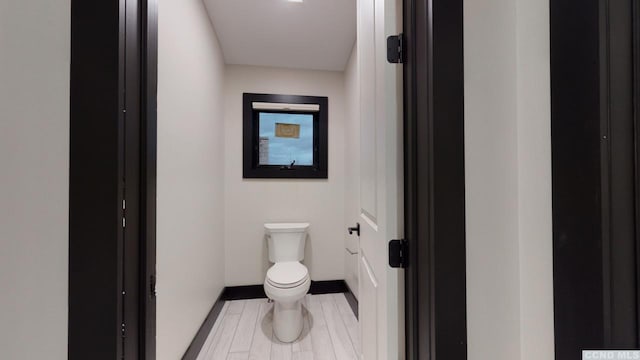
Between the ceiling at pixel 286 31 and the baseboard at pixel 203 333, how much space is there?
234cm

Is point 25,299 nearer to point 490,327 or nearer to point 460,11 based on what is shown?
point 490,327

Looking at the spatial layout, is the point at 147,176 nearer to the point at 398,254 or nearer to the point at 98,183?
the point at 98,183

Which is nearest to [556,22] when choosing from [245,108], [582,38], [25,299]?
[582,38]

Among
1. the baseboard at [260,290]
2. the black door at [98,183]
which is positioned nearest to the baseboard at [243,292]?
the baseboard at [260,290]

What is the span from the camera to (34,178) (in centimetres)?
62

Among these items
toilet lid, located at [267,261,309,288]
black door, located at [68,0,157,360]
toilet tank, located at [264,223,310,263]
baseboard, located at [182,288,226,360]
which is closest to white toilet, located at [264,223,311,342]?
toilet lid, located at [267,261,309,288]

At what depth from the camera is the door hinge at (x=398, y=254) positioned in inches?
33.7

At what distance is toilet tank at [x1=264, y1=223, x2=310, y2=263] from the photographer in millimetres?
2629

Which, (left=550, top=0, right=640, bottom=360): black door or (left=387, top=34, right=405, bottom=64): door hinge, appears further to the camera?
(left=387, top=34, right=405, bottom=64): door hinge

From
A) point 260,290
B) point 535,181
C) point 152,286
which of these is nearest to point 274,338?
point 260,290

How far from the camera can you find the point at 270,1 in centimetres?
190

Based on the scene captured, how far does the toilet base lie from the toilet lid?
0.15 metres

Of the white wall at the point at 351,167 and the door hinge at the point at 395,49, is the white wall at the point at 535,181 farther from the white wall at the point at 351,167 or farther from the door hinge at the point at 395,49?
the white wall at the point at 351,167

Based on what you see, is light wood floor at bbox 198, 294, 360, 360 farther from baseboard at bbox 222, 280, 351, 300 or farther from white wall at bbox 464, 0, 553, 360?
white wall at bbox 464, 0, 553, 360
